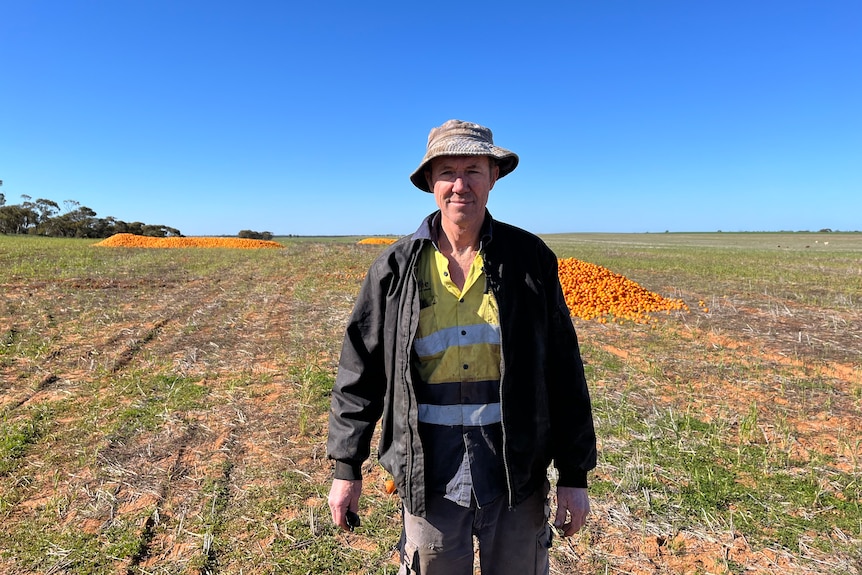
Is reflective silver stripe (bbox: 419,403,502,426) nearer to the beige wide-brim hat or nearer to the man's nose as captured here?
the man's nose

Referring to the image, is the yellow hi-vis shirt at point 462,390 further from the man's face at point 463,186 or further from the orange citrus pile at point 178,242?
the orange citrus pile at point 178,242

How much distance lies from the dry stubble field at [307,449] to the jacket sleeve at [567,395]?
59.4 inches

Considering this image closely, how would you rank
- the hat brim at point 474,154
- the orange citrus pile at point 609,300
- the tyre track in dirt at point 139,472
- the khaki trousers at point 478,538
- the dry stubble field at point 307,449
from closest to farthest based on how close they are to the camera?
the hat brim at point 474,154 < the khaki trousers at point 478,538 < the dry stubble field at point 307,449 < the tyre track in dirt at point 139,472 < the orange citrus pile at point 609,300

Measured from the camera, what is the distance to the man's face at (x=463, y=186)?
6.44 ft

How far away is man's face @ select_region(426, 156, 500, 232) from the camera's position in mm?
1962

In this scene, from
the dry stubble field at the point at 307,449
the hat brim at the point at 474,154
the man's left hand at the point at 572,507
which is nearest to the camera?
the hat brim at the point at 474,154

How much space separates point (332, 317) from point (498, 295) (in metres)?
8.72

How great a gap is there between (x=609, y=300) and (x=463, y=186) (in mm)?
10102

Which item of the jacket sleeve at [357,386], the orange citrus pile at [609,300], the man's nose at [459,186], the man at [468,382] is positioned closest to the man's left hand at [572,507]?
the man at [468,382]

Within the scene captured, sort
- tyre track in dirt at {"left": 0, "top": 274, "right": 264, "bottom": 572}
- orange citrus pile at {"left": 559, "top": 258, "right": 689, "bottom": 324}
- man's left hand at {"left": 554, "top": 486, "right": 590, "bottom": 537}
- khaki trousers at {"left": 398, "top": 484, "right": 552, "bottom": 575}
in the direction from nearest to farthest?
khaki trousers at {"left": 398, "top": 484, "right": 552, "bottom": 575} < man's left hand at {"left": 554, "top": 486, "right": 590, "bottom": 537} < tyre track in dirt at {"left": 0, "top": 274, "right": 264, "bottom": 572} < orange citrus pile at {"left": 559, "top": 258, "right": 689, "bottom": 324}

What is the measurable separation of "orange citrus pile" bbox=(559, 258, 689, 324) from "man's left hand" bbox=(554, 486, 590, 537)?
8.58 metres

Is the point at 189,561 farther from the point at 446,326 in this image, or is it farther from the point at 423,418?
the point at 446,326

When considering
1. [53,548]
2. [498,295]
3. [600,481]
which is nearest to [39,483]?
[53,548]

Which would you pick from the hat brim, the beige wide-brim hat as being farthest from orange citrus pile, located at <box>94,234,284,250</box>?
the beige wide-brim hat
